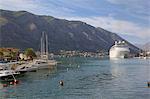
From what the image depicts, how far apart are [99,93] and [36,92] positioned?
11258 mm

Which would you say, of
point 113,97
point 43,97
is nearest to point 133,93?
Result: point 113,97

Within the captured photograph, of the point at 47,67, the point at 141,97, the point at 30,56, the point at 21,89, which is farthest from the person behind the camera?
the point at 30,56

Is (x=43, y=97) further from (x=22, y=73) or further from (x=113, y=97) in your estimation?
(x=22, y=73)

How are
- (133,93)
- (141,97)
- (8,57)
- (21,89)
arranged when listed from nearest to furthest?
(141,97) → (133,93) → (21,89) → (8,57)

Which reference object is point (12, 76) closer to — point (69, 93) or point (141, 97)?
point (69, 93)

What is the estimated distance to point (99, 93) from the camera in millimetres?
50438

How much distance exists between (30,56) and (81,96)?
108550 mm

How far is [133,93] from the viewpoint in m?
50.1

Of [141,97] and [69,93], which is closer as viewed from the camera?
[141,97]

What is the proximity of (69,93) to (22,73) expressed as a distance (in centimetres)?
3912

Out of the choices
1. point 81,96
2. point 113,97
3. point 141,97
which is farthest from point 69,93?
point 141,97

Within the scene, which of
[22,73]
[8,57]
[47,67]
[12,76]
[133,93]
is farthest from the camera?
[8,57]

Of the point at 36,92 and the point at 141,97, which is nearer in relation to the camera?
the point at 141,97

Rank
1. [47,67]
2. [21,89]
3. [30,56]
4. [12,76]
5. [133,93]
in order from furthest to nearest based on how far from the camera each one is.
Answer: [30,56], [47,67], [12,76], [21,89], [133,93]
